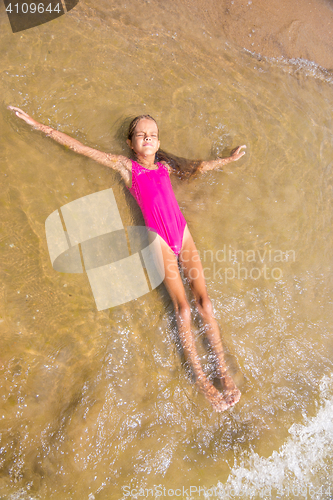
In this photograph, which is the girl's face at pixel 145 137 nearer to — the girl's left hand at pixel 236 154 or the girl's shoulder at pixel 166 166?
the girl's shoulder at pixel 166 166

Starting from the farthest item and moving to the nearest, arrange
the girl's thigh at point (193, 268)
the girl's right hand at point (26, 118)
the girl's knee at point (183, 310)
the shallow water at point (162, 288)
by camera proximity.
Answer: the girl's thigh at point (193, 268)
the girl's knee at point (183, 310)
the girl's right hand at point (26, 118)
the shallow water at point (162, 288)

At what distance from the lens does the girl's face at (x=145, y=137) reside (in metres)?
3.32

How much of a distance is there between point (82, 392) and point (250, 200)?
306 centimetres

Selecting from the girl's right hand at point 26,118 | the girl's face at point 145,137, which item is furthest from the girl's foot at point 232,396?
the girl's right hand at point 26,118

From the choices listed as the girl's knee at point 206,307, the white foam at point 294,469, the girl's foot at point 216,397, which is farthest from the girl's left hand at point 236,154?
the white foam at point 294,469

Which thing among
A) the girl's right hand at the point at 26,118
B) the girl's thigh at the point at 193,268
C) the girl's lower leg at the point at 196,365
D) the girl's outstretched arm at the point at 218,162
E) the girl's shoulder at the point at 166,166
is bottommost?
the girl's lower leg at the point at 196,365

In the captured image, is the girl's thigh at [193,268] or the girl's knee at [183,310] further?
the girl's thigh at [193,268]

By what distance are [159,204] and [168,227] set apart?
28 centimetres

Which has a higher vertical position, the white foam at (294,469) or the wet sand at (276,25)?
the wet sand at (276,25)

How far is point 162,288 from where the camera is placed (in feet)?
11.4

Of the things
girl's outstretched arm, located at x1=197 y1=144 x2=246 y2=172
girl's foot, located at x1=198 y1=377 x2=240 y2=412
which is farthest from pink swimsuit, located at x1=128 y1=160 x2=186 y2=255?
girl's foot, located at x1=198 y1=377 x2=240 y2=412

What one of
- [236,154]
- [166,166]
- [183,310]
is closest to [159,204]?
[166,166]

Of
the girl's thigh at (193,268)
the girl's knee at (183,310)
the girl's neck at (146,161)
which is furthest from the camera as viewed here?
the girl's neck at (146,161)

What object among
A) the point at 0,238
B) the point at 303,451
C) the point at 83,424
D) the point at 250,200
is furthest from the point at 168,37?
the point at 303,451
